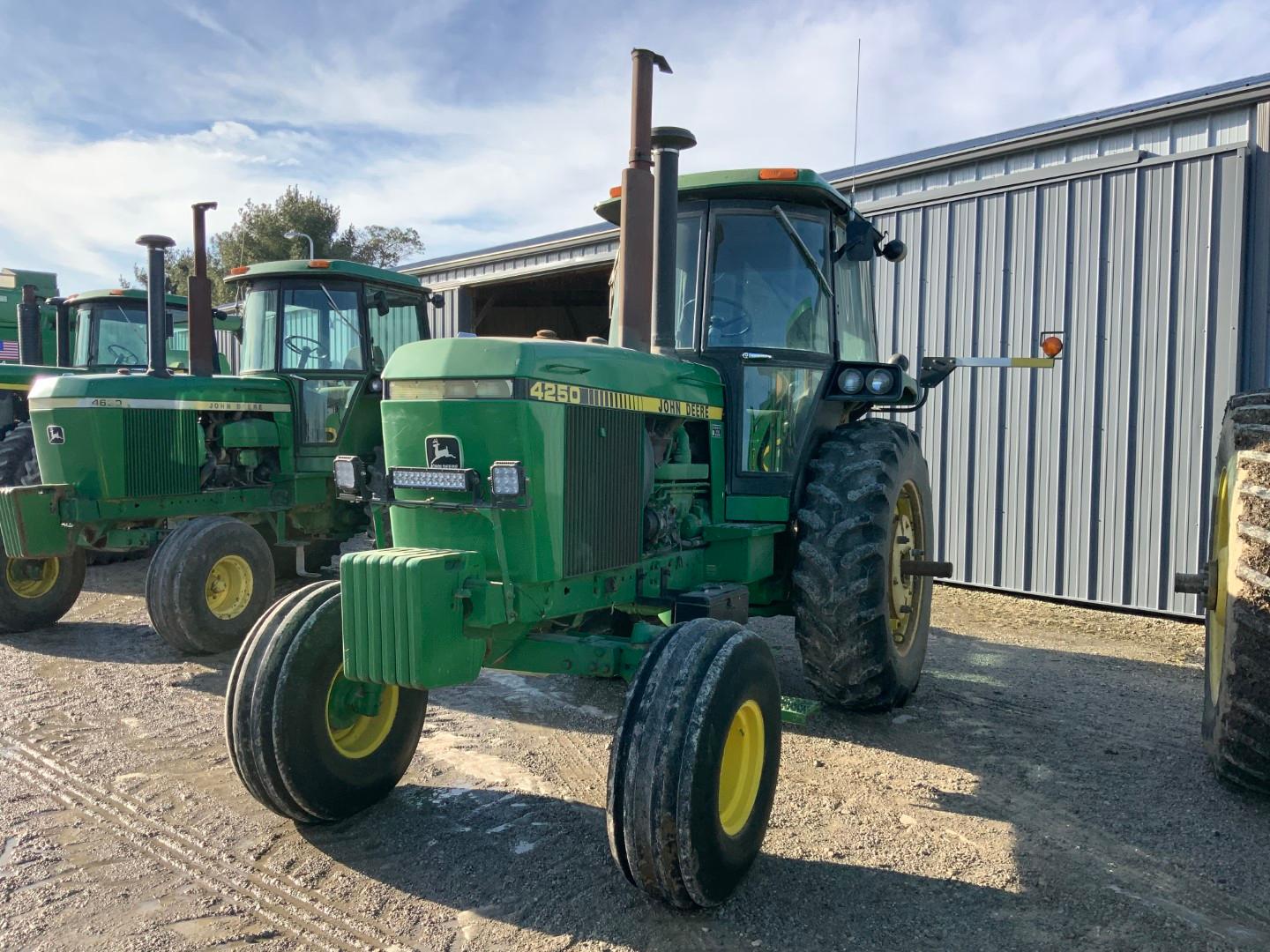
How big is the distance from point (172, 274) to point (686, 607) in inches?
1036

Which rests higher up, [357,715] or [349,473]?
[349,473]

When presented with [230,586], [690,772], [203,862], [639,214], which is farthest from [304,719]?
[230,586]

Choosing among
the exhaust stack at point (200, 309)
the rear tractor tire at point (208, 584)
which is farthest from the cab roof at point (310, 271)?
the rear tractor tire at point (208, 584)

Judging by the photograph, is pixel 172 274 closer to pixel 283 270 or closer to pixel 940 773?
pixel 283 270

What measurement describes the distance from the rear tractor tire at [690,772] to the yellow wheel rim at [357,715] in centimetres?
113

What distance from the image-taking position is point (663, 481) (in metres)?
4.20

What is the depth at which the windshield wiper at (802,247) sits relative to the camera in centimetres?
468

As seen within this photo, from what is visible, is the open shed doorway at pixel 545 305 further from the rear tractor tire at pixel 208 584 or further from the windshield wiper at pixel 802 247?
the windshield wiper at pixel 802 247

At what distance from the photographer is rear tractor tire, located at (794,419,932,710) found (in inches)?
173

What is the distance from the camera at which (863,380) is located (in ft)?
16.4

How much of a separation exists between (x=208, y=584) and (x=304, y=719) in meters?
3.29

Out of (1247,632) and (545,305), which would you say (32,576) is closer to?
(1247,632)

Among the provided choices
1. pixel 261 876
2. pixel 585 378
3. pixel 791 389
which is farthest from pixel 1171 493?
pixel 261 876

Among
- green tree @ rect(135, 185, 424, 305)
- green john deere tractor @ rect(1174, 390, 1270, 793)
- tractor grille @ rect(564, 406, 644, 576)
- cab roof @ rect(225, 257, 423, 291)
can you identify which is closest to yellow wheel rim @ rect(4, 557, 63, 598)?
cab roof @ rect(225, 257, 423, 291)
